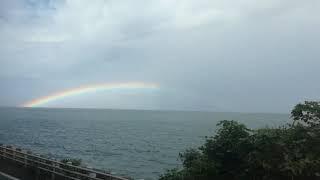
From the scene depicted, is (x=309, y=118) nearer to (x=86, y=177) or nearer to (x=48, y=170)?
(x=86, y=177)

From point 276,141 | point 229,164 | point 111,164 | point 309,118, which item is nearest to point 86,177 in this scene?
point 229,164

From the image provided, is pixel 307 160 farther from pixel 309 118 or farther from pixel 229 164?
pixel 229 164

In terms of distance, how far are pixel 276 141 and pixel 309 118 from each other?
5.09 ft

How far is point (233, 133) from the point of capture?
1399cm

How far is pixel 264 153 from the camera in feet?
39.4

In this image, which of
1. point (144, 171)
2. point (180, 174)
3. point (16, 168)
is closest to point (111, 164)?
point (144, 171)

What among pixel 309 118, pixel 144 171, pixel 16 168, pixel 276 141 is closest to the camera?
pixel 276 141

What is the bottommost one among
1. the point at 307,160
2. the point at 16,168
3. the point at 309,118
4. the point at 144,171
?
the point at 144,171

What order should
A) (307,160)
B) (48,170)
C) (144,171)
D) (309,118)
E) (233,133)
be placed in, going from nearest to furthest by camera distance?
1. (307,160)
2. (309,118)
3. (233,133)
4. (48,170)
5. (144,171)

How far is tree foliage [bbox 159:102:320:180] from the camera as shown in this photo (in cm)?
1151

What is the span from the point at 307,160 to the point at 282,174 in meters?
0.78

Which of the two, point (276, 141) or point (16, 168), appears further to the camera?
point (16, 168)

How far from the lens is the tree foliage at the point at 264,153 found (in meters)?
11.5

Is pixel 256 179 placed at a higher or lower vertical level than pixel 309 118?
lower
